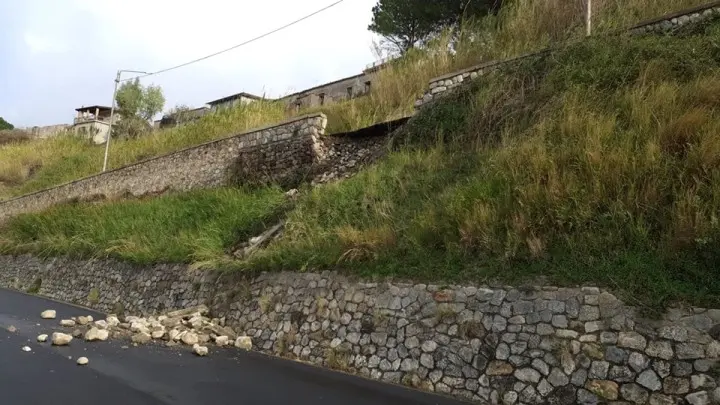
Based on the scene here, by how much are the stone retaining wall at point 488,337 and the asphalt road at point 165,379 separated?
1.28 ft

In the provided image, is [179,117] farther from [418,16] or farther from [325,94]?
[418,16]

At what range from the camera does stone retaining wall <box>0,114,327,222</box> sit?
14102 mm

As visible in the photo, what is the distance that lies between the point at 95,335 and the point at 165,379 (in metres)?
2.50

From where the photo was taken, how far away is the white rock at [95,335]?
8.29 metres

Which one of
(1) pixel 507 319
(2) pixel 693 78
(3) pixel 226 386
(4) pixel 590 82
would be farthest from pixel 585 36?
(3) pixel 226 386

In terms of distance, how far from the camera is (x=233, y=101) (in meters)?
26.5

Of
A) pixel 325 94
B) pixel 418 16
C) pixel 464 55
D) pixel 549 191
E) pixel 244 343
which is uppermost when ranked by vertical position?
pixel 418 16

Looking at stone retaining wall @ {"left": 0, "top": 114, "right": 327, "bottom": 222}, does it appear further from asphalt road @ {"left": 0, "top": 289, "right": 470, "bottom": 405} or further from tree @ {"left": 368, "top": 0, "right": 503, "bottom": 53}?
asphalt road @ {"left": 0, "top": 289, "right": 470, "bottom": 405}

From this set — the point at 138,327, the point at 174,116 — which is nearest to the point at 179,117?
the point at 174,116

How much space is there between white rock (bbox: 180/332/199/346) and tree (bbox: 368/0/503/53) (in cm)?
1252

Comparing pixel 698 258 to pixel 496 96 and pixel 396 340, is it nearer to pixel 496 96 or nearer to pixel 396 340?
pixel 396 340

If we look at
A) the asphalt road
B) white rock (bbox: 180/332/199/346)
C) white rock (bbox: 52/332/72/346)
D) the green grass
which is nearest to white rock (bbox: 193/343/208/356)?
the asphalt road

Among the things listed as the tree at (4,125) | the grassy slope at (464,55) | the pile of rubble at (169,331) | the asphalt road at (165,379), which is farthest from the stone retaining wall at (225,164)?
the tree at (4,125)

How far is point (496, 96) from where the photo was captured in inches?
404
